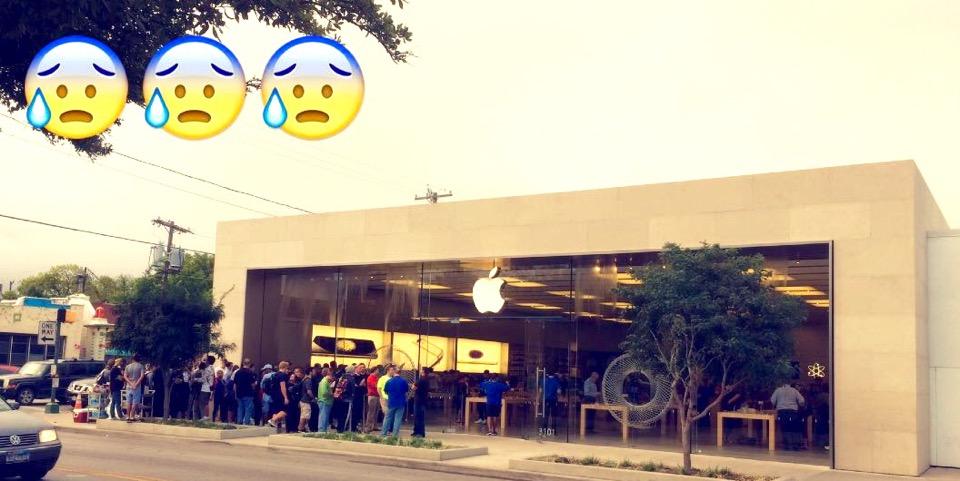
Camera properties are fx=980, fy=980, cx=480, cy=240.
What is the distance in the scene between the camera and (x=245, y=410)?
82.8 feet

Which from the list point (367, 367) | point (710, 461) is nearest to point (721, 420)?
point (710, 461)

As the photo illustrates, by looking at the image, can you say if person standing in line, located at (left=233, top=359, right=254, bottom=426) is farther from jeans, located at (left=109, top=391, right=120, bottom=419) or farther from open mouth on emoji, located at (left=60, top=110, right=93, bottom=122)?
open mouth on emoji, located at (left=60, top=110, right=93, bottom=122)

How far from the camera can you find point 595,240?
76.4ft

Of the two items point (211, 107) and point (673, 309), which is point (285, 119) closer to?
point (211, 107)

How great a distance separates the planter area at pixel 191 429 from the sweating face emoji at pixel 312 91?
17.6m

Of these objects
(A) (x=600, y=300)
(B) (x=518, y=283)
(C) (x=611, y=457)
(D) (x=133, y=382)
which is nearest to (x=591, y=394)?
(A) (x=600, y=300)

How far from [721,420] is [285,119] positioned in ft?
55.9

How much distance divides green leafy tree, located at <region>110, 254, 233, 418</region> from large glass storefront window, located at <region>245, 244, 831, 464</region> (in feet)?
14.1

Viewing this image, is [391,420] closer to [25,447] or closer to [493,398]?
[493,398]

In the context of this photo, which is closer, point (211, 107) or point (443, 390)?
point (211, 107)

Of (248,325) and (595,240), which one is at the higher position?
(595,240)

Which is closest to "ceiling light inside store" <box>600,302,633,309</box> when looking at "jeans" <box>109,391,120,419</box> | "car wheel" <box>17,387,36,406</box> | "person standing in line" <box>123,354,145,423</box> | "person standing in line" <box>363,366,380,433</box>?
"person standing in line" <box>363,366,380,433</box>

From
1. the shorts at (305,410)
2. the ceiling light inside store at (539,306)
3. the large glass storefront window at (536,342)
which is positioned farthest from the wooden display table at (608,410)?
the shorts at (305,410)

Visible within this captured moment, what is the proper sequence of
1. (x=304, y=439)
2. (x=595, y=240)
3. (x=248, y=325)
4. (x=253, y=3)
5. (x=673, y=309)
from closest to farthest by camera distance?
Answer: 1. (x=253, y=3)
2. (x=673, y=309)
3. (x=304, y=439)
4. (x=595, y=240)
5. (x=248, y=325)
